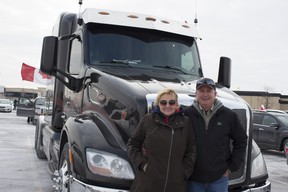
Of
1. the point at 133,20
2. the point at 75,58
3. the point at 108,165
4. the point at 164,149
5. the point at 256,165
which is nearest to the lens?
the point at 164,149

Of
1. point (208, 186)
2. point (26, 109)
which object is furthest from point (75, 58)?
point (26, 109)

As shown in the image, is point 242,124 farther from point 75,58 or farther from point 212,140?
point 75,58

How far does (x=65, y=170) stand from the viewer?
452 centimetres

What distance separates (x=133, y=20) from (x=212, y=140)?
2705 mm

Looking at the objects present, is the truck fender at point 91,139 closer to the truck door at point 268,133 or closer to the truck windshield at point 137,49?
the truck windshield at point 137,49

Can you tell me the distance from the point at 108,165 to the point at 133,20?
254 centimetres

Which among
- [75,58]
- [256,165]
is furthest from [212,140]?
[75,58]

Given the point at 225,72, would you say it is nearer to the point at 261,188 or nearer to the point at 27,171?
the point at 261,188

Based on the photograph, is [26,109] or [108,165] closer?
[108,165]

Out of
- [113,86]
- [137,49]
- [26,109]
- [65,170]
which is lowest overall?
[26,109]

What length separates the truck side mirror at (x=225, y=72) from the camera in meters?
5.89

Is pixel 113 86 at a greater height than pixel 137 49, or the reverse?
pixel 137 49

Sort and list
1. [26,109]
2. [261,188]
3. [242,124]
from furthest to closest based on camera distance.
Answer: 1. [26,109]
2. [261,188]
3. [242,124]

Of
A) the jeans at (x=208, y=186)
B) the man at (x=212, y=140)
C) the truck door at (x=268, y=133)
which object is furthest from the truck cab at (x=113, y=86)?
the truck door at (x=268, y=133)
